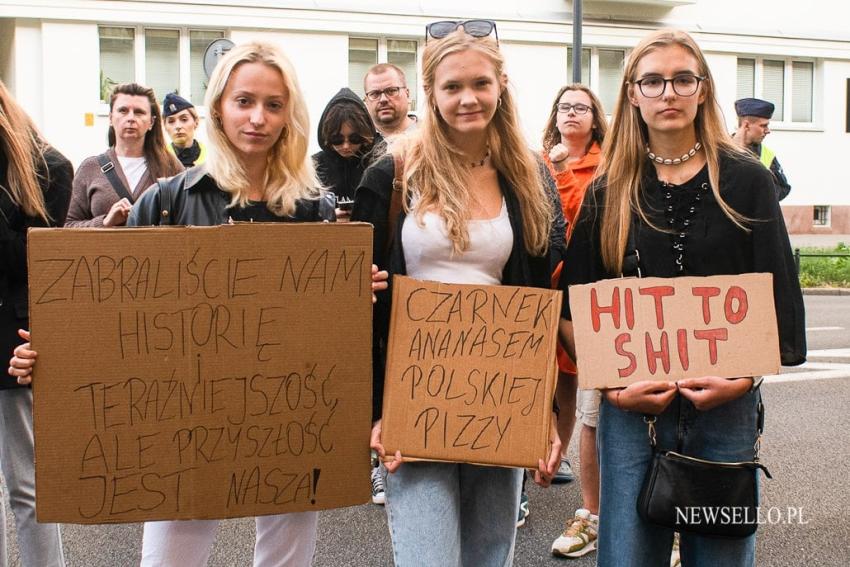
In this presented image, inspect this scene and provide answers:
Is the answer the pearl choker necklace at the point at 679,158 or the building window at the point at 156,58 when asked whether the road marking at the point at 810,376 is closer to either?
the pearl choker necklace at the point at 679,158

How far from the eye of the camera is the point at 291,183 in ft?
9.29

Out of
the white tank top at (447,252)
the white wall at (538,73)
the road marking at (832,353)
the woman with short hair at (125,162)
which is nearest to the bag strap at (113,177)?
the woman with short hair at (125,162)

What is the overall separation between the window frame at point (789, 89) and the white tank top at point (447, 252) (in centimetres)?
2101

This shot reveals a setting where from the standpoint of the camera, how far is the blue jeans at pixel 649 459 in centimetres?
247

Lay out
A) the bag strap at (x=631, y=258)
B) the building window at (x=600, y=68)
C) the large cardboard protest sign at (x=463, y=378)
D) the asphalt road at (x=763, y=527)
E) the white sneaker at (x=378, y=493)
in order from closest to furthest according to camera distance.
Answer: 1. the large cardboard protest sign at (x=463, y=378)
2. the bag strap at (x=631, y=258)
3. the asphalt road at (x=763, y=527)
4. the white sneaker at (x=378, y=493)
5. the building window at (x=600, y=68)

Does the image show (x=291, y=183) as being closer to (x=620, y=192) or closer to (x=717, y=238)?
(x=620, y=192)

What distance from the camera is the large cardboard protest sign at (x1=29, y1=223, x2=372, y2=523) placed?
2332 mm

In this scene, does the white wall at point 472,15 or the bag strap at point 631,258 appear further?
the white wall at point 472,15

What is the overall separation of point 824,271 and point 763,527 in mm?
12902

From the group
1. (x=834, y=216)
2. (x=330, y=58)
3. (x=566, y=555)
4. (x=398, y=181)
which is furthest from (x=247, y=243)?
(x=834, y=216)

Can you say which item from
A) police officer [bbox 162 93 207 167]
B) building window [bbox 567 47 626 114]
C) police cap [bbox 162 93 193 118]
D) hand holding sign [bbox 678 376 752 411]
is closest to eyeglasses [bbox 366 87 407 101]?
police officer [bbox 162 93 207 167]

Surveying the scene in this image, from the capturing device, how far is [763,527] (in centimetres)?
444

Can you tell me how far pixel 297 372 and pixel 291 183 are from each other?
692mm

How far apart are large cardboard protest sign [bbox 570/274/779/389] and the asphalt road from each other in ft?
6.17
